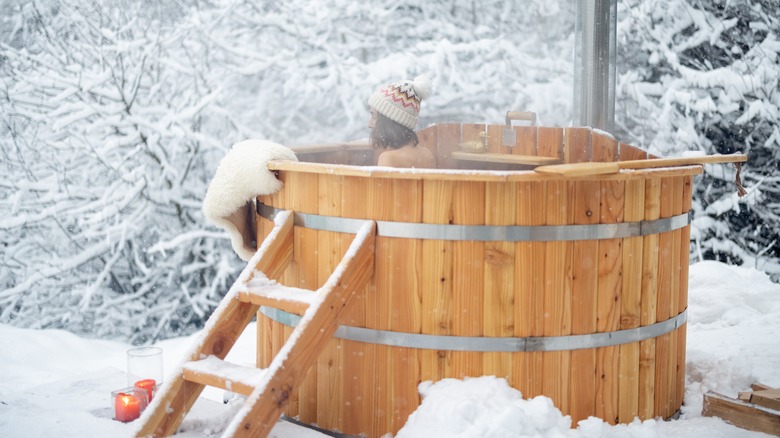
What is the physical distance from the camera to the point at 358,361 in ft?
9.70

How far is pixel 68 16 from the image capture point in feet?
25.0

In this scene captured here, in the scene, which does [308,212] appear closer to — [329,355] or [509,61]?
[329,355]

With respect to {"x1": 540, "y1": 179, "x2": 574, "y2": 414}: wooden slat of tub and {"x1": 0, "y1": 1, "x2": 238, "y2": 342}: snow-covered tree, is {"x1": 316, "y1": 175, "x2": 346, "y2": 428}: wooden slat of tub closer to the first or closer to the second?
{"x1": 540, "y1": 179, "x2": 574, "y2": 414}: wooden slat of tub

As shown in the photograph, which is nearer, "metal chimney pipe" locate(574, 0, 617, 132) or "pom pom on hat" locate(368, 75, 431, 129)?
"pom pom on hat" locate(368, 75, 431, 129)

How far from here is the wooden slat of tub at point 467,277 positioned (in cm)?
276

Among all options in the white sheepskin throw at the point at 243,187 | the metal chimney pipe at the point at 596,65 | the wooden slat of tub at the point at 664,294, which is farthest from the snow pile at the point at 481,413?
the metal chimney pipe at the point at 596,65

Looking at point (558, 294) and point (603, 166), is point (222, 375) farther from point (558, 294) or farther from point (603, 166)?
point (603, 166)

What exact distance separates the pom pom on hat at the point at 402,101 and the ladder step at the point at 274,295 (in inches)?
40.4

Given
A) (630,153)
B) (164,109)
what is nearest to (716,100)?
(630,153)

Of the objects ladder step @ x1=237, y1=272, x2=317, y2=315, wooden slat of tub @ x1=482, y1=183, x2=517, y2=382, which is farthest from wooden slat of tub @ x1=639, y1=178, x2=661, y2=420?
ladder step @ x1=237, y1=272, x2=317, y2=315

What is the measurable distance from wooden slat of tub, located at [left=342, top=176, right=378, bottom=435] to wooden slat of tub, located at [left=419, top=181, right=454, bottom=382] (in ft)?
0.67

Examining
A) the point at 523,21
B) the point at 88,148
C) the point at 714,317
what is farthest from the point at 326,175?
the point at 523,21

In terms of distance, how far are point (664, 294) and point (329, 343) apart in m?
1.30

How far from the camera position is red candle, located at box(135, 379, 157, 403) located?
10.6 feet
